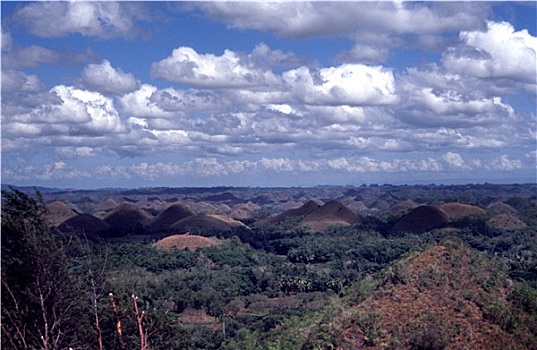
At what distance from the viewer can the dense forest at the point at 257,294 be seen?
536 inches

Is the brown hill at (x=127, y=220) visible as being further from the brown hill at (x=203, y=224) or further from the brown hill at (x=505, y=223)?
the brown hill at (x=505, y=223)

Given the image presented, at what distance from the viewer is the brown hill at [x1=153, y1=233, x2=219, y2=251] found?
2746 inches

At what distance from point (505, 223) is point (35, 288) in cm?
7388

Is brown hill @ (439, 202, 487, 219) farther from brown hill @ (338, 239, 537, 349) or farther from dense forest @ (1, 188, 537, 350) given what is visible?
brown hill @ (338, 239, 537, 349)

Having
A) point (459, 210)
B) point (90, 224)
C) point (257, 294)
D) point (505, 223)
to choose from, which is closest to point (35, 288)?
point (257, 294)

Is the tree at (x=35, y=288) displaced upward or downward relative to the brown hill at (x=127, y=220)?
upward

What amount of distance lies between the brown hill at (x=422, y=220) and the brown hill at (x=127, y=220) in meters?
36.9

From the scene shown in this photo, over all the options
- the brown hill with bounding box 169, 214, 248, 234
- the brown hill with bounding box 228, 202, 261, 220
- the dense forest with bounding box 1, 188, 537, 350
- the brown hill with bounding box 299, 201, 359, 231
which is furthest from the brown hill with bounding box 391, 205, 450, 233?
the brown hill with bounding box 228, 202, 261, 220

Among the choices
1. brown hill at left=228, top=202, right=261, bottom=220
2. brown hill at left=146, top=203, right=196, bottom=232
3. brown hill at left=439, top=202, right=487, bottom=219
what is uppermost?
brown hill at left=439, top=202, right=487, bottom=219

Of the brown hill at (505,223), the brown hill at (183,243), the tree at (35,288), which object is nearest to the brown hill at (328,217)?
the brown hill at (505,223)

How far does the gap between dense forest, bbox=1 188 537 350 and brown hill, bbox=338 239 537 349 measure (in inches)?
2.1

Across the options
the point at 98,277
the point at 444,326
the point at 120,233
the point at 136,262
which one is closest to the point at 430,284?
the point at 444,326

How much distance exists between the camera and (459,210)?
3612 inches

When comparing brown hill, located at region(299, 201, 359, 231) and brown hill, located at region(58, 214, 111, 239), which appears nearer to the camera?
brown hill, located at region(58, 214, 111, 239)
